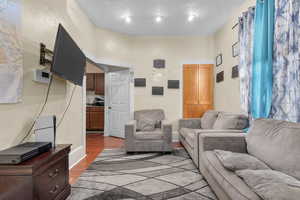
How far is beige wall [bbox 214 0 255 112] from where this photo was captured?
3.13m

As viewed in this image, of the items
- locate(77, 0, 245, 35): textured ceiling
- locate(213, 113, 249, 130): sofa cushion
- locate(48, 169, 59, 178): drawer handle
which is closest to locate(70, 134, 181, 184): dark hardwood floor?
locate(48, 169, 59, 178): drawer handle

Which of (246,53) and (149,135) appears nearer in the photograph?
(246,53)

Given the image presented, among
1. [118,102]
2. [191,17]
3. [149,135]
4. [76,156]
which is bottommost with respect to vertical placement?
[76,156]

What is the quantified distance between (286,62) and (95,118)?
219 inches

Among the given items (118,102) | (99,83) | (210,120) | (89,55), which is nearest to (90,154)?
(118,102)

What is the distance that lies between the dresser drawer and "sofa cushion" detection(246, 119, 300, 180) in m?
1.95

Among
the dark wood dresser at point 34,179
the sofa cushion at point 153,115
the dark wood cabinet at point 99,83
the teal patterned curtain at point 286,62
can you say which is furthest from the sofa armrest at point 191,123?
the dark wood cabinet at point 99,83

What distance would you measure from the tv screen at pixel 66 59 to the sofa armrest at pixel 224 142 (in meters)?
1.85

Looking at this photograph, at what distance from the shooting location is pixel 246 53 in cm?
256

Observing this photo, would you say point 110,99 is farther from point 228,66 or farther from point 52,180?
point 52,180

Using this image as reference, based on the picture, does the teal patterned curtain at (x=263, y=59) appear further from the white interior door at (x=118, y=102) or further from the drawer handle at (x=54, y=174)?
the white interior door at (x=118, y=102)

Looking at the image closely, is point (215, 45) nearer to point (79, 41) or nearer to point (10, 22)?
point (79, 41)

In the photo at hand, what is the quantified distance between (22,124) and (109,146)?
2.52 m

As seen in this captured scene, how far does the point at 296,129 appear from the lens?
143 cm
